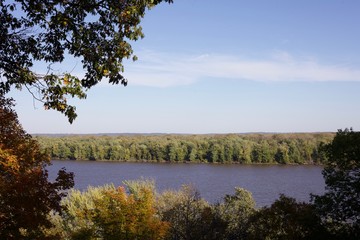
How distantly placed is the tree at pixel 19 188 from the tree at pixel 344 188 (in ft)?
41.0

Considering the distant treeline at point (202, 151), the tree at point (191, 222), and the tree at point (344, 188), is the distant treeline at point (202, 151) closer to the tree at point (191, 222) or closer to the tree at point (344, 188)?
the tree at point (191, 222)

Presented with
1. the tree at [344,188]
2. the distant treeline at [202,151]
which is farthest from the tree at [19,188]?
the distant treeline at [202,151]

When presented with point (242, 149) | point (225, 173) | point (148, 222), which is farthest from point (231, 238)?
point (242, 149)

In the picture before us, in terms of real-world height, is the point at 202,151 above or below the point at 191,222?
above

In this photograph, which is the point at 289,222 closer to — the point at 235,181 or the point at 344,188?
the point at 344,188

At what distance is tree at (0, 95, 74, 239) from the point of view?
10.2 metres

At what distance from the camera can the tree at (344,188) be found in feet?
55.5

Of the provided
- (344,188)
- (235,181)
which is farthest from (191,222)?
(235,181)

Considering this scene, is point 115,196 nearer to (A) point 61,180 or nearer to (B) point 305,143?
(A) point 61,180

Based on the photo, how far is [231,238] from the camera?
24.1 m

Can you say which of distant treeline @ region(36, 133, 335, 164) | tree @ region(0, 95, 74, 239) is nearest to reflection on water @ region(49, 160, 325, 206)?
distant treeline @ region(36, 133, 335, 164)

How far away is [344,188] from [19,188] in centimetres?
1426

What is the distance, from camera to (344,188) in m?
17.4

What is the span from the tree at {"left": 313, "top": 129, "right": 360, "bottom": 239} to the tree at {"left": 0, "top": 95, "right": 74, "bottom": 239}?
41.0 ft
